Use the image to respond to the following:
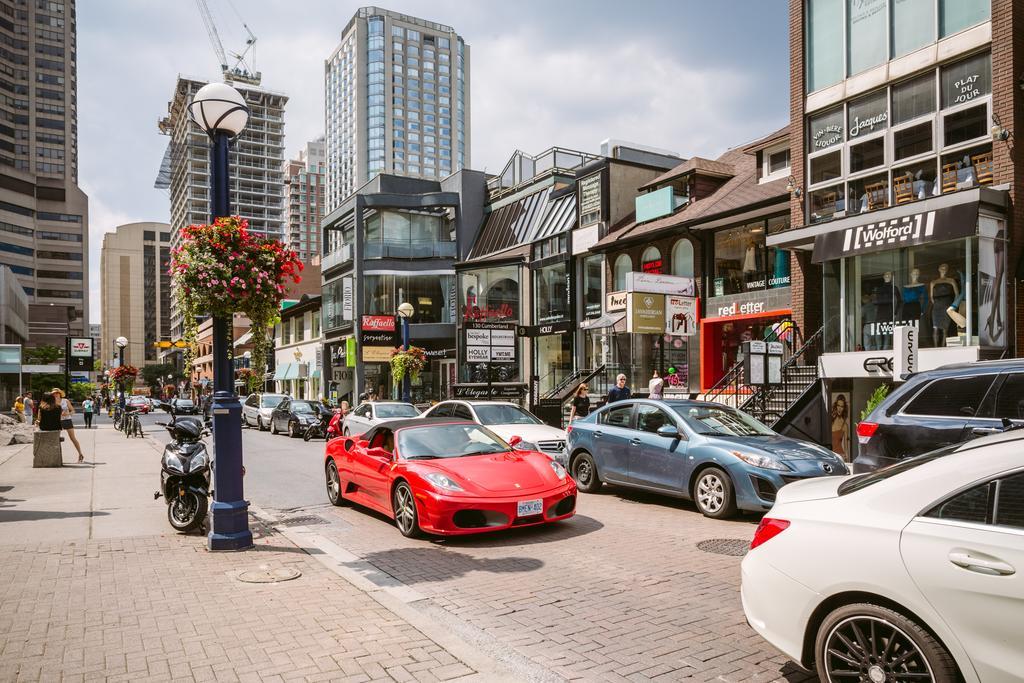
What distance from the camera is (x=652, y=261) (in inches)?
1022

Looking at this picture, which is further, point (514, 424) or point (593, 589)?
point (514, 424)

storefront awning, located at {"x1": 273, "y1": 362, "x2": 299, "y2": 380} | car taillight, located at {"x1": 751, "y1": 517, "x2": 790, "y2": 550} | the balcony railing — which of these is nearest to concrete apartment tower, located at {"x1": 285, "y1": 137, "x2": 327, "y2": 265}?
storefront awning, located at {"x1": 273, "y1": 362, "x2": 299, "y2": 380}

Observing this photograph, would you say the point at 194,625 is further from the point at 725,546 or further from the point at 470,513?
the point at 725,546

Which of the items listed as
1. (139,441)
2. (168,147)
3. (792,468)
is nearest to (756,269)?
(792,468)

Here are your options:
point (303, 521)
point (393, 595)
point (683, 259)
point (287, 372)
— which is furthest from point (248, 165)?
point (393, 595)

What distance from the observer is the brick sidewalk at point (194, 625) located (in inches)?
166

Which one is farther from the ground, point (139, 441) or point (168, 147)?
point (168, 147)

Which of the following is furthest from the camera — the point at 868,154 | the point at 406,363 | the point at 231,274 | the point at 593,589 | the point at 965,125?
the point at 406,363

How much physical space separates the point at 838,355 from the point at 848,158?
4.80 m

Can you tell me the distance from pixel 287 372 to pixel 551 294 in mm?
35768

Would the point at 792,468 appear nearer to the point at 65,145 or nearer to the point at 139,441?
the point at 139,441

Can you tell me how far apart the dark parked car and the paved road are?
552 inches

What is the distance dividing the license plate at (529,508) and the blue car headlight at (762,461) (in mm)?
2671

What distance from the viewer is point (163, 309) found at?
174 meters
